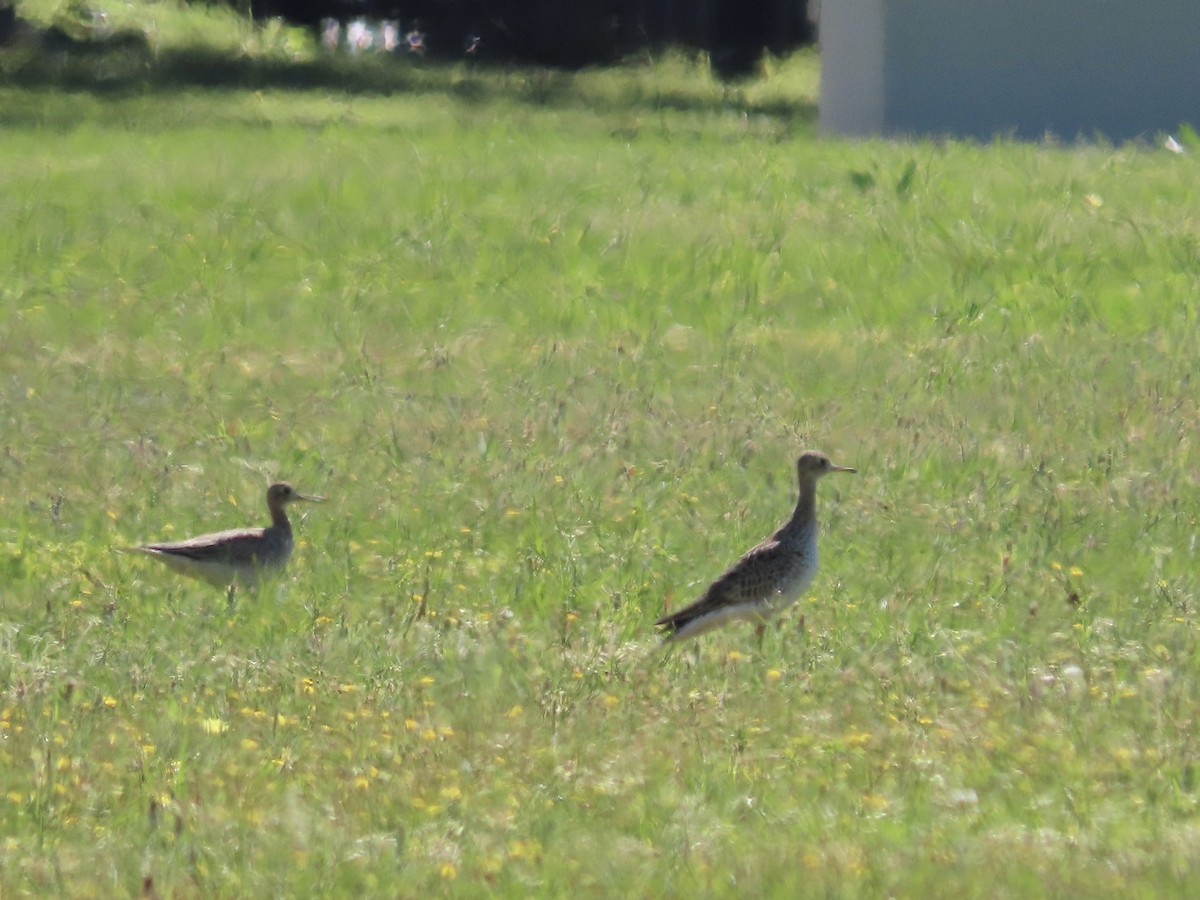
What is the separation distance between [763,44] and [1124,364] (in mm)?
29880

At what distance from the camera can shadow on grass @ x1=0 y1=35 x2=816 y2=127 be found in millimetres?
32750

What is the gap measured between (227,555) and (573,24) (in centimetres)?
3394

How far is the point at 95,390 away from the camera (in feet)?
45.1

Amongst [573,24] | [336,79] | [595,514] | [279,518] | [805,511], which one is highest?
[805,511]

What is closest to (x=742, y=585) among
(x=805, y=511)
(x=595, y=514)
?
(x=805, y=511)

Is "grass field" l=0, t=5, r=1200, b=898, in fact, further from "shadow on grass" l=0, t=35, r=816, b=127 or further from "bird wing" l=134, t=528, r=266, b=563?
"shadow on grass" l=0, t=35, r=816, b=127

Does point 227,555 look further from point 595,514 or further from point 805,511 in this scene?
point 805,511

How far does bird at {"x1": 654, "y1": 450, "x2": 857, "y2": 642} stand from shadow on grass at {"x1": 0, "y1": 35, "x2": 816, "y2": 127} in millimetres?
21288

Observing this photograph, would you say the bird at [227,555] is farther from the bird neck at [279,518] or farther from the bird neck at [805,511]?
the bird neck at [805,511]

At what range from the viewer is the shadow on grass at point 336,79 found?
32750mm

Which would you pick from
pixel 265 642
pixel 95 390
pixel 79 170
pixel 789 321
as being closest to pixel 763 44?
pixel 79 170

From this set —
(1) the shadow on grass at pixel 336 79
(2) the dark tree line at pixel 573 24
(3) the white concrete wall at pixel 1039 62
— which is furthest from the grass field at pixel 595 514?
(2) the dark tree line at pixel 573 24

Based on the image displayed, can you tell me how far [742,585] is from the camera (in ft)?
29.3

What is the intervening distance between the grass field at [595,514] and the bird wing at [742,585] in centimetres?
19
